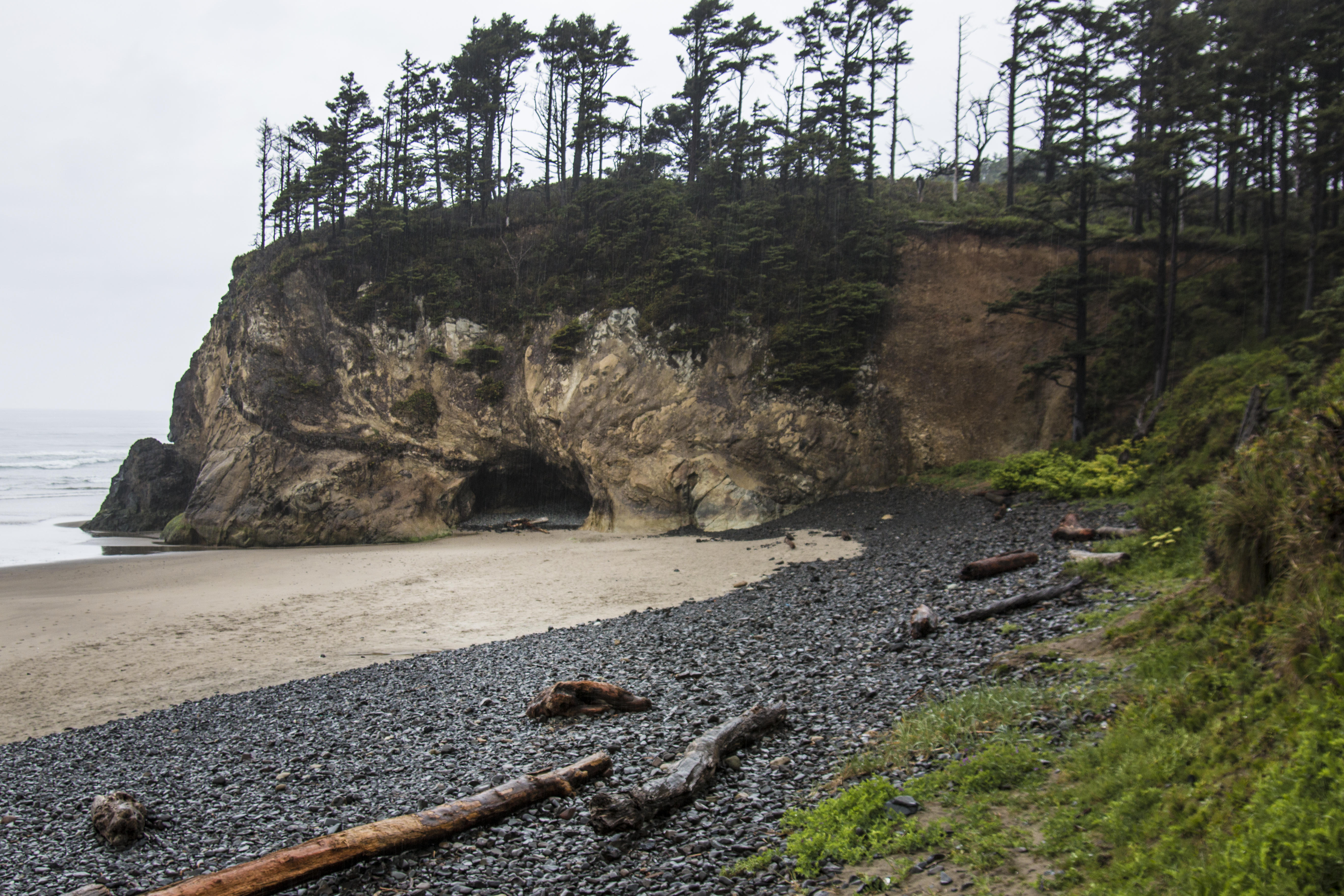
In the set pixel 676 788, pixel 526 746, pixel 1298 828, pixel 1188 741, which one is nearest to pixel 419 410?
pixel 526 746

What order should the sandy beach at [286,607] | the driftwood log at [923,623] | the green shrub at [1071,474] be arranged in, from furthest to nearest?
the green shrub at [1071,474] → the sandy beach at [286,607] → the driftwood log at [923,623]

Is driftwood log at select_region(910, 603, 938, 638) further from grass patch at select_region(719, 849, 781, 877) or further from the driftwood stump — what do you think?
the driftwood stump

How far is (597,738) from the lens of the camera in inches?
259

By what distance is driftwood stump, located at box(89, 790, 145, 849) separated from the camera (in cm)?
552

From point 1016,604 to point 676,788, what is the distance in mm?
5263

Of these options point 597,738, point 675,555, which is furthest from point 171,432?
point 597,738

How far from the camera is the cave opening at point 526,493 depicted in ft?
90.9

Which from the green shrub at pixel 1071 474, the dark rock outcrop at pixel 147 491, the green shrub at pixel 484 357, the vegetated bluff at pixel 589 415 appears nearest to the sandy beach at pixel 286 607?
the vegetated bluff at pixel 589 415

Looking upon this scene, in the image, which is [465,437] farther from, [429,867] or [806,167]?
[429,867]

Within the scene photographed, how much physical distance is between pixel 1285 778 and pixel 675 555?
16.0 m

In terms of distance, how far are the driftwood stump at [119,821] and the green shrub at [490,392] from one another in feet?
72.1

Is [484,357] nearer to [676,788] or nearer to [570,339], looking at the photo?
[570,339]

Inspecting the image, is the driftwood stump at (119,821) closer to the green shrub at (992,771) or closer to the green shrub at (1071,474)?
the green shrub at (992,771)

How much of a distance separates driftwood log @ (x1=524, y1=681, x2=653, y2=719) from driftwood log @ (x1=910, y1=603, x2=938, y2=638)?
127 inches
